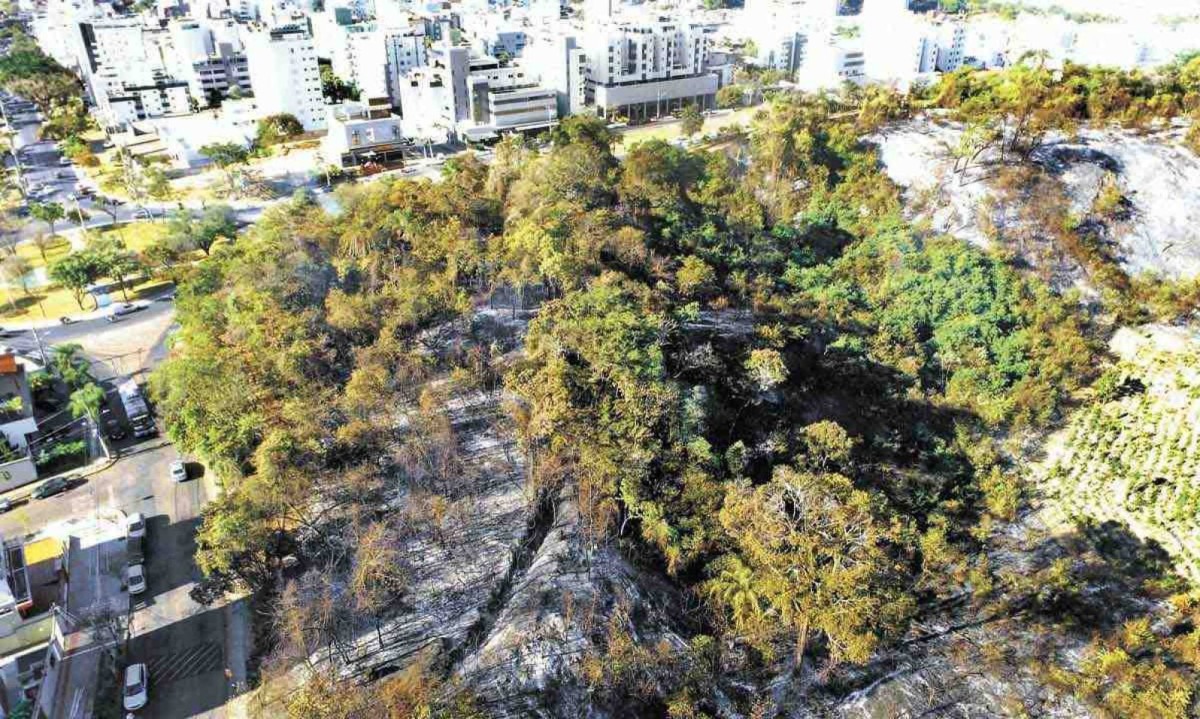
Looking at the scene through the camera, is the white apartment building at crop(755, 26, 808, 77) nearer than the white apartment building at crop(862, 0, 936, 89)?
No

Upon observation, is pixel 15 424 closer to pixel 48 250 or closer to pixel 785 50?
pixel 48 250

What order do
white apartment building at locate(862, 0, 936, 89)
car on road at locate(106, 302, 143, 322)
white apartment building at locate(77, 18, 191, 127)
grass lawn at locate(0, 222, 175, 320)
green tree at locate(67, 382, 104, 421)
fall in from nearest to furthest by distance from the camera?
green tree at locate(67, 382, 104, 421) < car on road at locate(106, 302, 143, 322) < grass lawn at locate(0, 222, 175, 320) < white apartment building at locate(77, 18, 191, 127) < white apartment building at locate(862, 0, 936, 89)

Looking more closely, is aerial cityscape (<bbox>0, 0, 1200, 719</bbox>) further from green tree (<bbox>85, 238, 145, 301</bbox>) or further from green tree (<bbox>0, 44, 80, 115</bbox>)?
green tree (<bbox>0, 44, 80, 115</bbox>)

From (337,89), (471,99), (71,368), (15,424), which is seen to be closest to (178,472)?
(15,424)

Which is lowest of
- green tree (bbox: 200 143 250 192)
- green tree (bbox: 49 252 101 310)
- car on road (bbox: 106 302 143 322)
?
car on road (bbox: 106 302 143 322)

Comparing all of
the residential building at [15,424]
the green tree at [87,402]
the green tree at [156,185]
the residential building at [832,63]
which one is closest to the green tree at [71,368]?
the residential building at [15,424]

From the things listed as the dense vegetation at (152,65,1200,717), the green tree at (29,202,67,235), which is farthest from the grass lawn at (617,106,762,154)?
the green tree at (29,202,67,235)
